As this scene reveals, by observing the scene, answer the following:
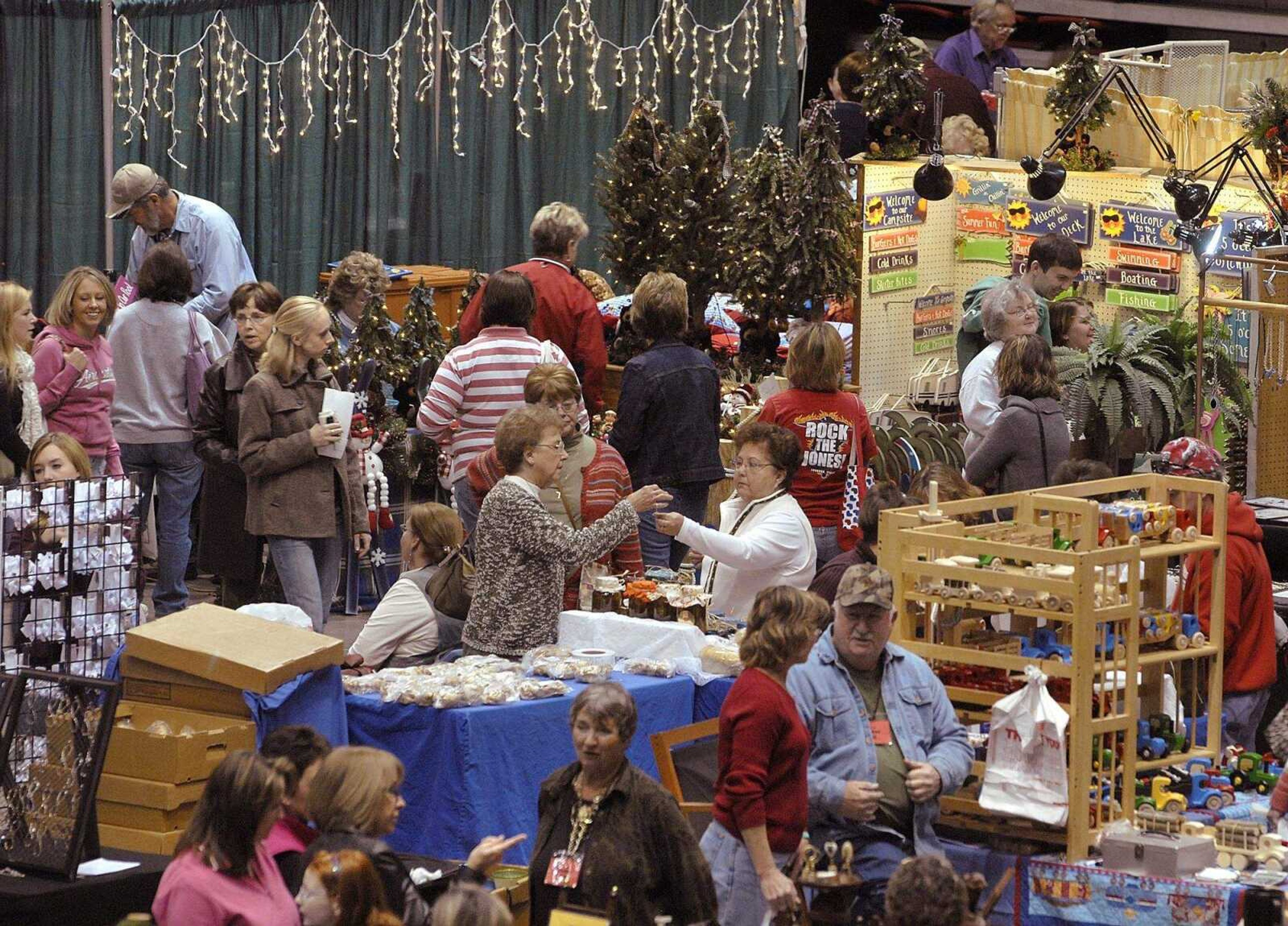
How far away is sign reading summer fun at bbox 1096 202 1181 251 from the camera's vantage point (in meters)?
9.80

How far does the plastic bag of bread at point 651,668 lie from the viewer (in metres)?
5.90

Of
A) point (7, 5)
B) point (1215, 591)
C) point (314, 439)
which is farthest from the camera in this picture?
point (7, 5)

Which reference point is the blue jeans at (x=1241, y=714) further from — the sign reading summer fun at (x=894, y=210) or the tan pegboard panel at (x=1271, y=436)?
the sign reading summer fun at (x=894, y=210)

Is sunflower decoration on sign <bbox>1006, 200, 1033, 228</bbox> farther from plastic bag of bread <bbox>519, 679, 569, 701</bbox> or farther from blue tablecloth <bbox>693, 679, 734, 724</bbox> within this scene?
plastic bag of bread <bbox>519, 679, 569, 701</bbox>

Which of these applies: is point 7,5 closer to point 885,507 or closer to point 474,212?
point 474,212

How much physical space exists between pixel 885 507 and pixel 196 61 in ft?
25.7

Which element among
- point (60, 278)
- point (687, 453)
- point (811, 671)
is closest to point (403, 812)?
point (811, 671)

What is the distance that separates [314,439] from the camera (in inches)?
265

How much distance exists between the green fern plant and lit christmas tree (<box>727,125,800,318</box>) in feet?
4.35

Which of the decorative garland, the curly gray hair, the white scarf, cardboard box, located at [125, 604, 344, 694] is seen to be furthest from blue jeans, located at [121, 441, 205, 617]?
the decorative garland

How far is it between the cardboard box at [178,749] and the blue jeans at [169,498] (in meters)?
2.76

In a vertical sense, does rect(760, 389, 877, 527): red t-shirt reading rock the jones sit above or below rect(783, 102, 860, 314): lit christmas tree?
below

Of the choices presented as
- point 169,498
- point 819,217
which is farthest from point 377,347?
point 819,217

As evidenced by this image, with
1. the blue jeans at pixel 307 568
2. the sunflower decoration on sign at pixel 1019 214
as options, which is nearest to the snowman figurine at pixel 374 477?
the blue jeans at pixel 307 568
